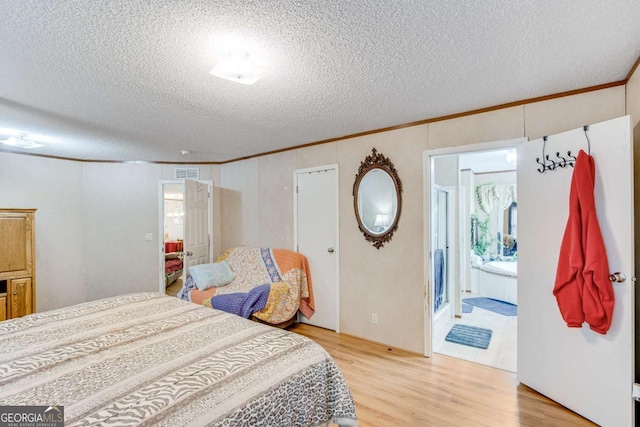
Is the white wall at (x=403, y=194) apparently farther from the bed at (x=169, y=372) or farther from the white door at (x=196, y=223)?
the bed at (x=169, y=372)

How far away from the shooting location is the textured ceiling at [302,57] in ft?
4.55

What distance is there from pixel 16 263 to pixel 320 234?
354 cm

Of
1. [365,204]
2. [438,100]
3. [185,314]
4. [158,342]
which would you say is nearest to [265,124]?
[365,204]

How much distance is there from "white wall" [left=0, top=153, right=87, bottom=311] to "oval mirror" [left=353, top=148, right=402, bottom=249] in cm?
438

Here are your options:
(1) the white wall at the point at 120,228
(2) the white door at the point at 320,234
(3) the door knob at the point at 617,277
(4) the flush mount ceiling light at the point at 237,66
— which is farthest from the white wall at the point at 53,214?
(3) the door knob at the point at 617,277

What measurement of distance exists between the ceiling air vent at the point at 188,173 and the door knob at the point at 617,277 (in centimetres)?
514

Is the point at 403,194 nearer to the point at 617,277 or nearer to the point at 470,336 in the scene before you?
the point at 617,277

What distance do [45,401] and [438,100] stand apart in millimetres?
2929

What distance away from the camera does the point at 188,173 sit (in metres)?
5.05

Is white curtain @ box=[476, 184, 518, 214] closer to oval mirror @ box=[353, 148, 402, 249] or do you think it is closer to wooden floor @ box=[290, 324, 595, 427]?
oval mirror @ box=[353, 148, 402, 249]

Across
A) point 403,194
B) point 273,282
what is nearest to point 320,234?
point 273,282

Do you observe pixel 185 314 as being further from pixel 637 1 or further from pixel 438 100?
pixel 637 1

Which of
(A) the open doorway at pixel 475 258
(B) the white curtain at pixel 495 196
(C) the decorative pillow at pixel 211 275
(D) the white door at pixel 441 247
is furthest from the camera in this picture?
(B) the white curtain at pixel 495 196

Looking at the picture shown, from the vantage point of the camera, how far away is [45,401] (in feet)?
3.73
